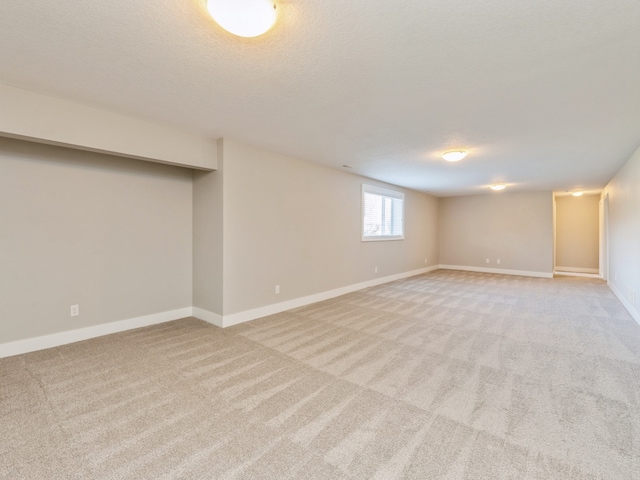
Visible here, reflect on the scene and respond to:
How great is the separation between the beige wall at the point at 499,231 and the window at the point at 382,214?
9.27ft

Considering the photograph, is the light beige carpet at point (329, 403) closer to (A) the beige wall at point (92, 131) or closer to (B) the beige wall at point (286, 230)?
(B) the beige wall at point (286, 230)

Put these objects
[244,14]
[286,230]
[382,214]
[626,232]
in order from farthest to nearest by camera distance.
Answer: [382,214] → [626,232] → [286,230] → [244,14]

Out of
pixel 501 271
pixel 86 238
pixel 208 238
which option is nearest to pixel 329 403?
pixel 208 238

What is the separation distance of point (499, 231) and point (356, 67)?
832 centimetres

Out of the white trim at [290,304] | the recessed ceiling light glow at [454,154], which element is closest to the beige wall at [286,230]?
the white trim at [290,304]

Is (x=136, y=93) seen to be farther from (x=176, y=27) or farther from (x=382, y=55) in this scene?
(x=382, y=55)

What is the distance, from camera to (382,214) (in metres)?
6.89

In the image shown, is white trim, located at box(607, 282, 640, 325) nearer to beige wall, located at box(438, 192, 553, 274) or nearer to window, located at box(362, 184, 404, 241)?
beige wall, located at box(438, 192, 553, 274)

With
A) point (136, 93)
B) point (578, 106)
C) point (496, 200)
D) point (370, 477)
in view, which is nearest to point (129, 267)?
point (136, 93)

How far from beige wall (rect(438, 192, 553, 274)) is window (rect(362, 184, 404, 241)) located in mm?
2824

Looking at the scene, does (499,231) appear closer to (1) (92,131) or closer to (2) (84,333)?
(1) (92,131)

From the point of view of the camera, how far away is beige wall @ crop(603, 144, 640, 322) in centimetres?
397

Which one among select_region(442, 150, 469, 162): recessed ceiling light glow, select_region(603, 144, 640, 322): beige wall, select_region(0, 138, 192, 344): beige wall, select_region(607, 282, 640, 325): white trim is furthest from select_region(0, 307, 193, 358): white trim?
select_region(603, 144, 640, 322): beige wall

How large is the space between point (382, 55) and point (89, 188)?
3.35m
